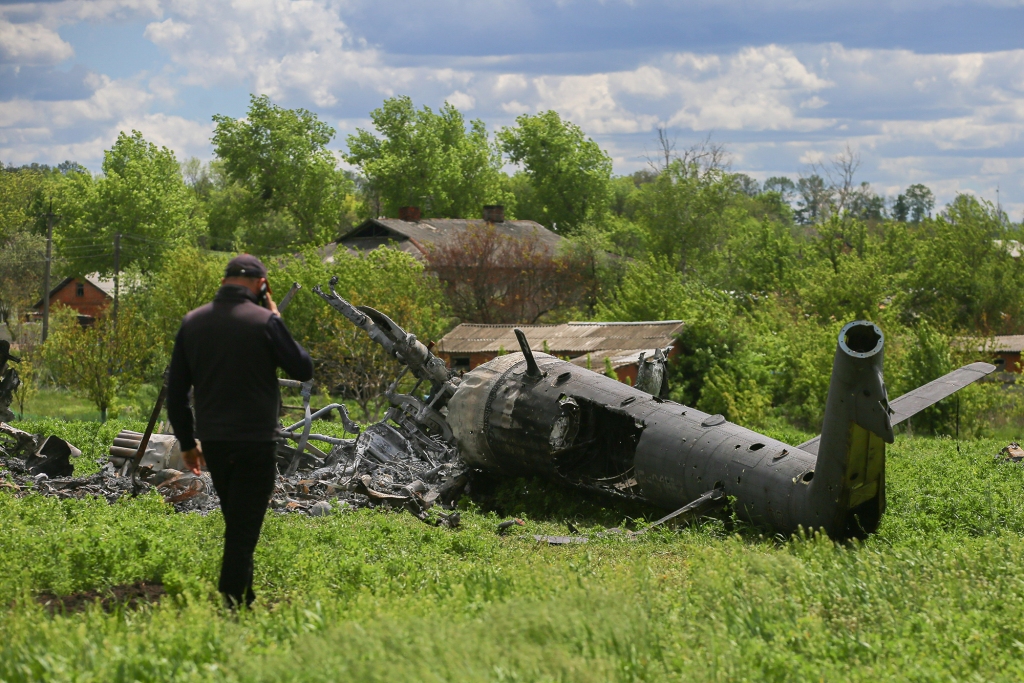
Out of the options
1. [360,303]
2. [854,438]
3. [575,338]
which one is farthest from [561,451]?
[575,338]

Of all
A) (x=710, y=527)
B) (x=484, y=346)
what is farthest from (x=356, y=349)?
(x=710, y=527)

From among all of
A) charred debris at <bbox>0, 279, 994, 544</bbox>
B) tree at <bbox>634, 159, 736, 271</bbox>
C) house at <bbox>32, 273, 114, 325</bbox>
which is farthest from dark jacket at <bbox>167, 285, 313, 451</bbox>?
house at <bbox>32, 273, 114, 325</bbox>

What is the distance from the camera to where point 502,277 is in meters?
61.0

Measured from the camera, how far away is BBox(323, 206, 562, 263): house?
2491 inches

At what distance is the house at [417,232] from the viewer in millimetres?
63281

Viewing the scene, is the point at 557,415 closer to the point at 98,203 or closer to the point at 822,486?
the point at 822,486

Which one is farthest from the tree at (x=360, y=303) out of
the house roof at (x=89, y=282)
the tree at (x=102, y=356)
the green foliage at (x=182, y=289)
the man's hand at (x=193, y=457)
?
the house roof at (x=89, y=282)

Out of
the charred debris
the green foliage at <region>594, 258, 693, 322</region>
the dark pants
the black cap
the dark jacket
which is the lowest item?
the green foliage at <region>594, 258, 693, 322</region>

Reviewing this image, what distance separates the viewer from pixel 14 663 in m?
5.16

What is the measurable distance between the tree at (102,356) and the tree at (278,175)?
133ft

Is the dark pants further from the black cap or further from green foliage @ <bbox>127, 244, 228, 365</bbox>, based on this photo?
green foliage @ <bbox>127, 244, 228, 365</bbox>

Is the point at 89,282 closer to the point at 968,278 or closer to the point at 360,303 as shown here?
the point at 360,303

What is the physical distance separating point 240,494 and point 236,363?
36.1 inches

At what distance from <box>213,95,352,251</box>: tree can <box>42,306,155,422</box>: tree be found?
40.6m
